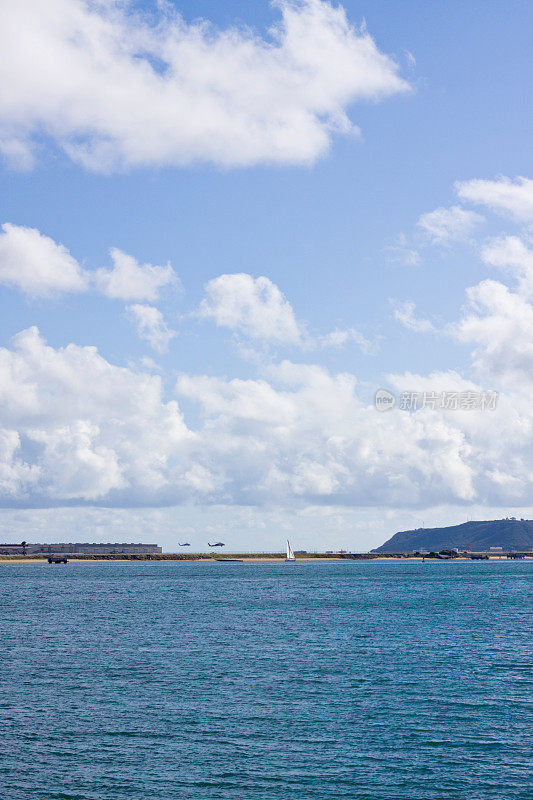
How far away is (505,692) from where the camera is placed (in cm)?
5591

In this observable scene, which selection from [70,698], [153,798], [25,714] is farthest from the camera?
[70,698]

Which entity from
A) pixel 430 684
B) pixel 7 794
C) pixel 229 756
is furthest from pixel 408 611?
pixel 7 794

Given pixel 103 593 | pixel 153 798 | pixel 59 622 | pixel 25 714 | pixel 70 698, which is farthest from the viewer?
pixel 103 593

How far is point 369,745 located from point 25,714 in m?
22.6

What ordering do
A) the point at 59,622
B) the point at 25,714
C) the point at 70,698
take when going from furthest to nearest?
the point at 59,622, the point at 70,698, the point at 25,714

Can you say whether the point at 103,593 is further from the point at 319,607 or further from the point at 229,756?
the point at 229,756

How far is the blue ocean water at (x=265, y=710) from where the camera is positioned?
1430 inches

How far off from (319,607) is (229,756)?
289 feet

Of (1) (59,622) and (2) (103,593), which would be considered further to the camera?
(2) (103,593)

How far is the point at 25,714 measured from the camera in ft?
159

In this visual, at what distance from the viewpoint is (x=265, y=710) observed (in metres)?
49.9

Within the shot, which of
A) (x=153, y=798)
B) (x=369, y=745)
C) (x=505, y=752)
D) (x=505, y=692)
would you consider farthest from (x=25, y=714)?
(x=505, y=692)

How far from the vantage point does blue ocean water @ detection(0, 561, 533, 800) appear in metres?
36.3

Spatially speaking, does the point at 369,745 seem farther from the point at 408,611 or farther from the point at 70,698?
the point at 408,611
